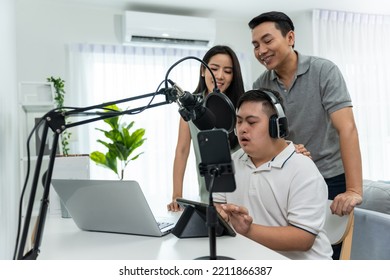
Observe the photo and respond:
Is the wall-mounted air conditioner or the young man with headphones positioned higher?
the wall-mounted air conditioner

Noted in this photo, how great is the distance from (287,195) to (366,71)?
364cm

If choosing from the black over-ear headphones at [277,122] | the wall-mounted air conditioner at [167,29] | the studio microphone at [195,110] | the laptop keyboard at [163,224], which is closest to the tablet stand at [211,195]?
the studio microphone at [195,110]

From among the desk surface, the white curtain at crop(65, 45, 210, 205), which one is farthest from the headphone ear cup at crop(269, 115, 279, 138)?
the white curtain at crop(65, 45, 210, 205)

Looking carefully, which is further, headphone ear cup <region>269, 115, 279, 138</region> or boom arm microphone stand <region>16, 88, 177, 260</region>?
headphone ear cup <region>269, 115, 279, 138</region>

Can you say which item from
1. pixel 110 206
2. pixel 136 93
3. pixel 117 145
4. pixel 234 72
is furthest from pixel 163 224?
pixel 136 93

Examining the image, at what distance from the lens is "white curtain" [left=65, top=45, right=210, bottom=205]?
364cm

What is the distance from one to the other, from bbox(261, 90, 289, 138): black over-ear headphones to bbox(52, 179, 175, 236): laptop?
402mm

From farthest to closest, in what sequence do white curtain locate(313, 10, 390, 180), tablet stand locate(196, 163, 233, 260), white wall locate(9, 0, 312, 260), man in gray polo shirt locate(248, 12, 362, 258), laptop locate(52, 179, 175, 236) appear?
white curtain locate(313, 10, 390, 180) < white wall locate(9, 0, 312, 260) < man in gray polo shirt locate(248, 12, 362, 258) < laptop locate(52, 179, 175, 236) < tablet stand locate(196, 163, 233, 260)

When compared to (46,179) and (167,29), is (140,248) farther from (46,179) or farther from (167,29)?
(167,29)

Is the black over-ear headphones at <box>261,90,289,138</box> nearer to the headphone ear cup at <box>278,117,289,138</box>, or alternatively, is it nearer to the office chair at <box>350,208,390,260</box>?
the headphone ear cup at <box>278,117,289,138</box>
